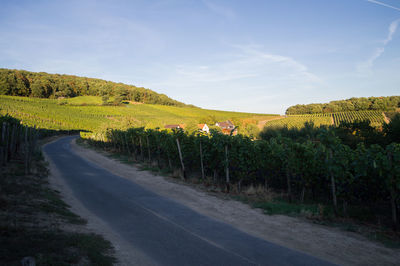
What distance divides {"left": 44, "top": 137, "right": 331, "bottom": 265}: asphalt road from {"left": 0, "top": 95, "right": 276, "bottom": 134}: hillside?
3763cm

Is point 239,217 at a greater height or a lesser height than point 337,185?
lesser

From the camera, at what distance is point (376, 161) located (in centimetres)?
711

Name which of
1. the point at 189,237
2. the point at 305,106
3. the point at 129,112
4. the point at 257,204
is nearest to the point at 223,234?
the point at 189,237

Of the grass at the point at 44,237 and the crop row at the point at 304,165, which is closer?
the grass at the point at 44,237

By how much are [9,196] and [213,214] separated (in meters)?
6.50

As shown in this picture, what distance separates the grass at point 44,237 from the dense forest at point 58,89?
325 ft

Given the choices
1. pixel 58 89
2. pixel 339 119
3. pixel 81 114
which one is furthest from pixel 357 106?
pixel 58 89

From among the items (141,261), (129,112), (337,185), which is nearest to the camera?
(141,261)

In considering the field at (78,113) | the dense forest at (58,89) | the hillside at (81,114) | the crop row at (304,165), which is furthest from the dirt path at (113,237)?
the dense forest at (58,89)

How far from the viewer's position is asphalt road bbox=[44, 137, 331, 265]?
16.3 ft

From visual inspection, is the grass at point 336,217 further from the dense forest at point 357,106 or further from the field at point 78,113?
the dense forest at point 357,106

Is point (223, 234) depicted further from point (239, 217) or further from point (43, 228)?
point (43, 228)

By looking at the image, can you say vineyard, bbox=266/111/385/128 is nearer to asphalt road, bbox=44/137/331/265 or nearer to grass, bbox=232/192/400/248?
grass, bbox=232/192/400/248

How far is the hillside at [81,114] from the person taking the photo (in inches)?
2334
